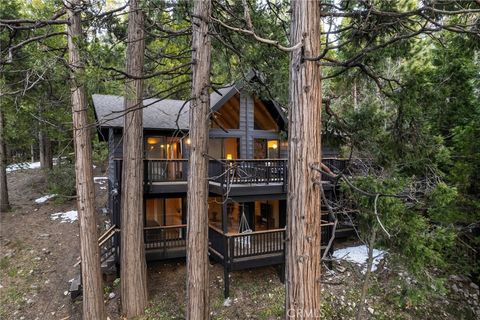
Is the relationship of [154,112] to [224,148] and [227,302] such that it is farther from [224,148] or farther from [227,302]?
[227,302]

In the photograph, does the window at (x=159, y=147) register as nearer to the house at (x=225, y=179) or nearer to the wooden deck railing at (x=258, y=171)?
the house at (x=225, y=179)

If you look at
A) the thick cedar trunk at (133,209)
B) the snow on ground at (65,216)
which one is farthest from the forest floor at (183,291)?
the snow on ground at (65,216)

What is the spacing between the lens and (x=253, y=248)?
348 inches

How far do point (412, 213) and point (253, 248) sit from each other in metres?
4.57


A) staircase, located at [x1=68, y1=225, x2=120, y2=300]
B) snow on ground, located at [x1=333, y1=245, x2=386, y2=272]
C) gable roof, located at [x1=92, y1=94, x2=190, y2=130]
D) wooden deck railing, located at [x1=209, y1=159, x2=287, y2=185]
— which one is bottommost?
snow on ground, located at [x1=333, y1=245, x2=386, y2=272]

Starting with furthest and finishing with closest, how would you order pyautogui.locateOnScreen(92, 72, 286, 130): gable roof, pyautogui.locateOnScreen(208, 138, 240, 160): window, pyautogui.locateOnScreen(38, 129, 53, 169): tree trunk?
pyautogui.locateOnScreen(38, 129, 53, 169): tree trunk, pyautogui.locateOnScreen(208, 138, 240, 160): window, pyautogui.locateOnScreen(92, 72, 286, 130): gable roof

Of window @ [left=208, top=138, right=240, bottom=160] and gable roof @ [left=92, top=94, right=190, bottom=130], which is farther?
window @ [left=208, top=138, right=240, bottom=160]

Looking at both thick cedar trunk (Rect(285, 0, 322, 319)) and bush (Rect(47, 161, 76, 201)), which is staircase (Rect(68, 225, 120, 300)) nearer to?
thick cedar trunk (Rect(285, 0, 322, 319))

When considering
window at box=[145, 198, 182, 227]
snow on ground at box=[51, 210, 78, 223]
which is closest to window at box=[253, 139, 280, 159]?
window at box=[145, 198, 182, 227]

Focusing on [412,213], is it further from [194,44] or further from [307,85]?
[194,44]

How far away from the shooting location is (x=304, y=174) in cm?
321

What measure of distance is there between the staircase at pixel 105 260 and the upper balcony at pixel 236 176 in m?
1.92

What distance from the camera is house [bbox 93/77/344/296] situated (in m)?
8.85

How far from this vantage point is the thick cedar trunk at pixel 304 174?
3139 millimetres
